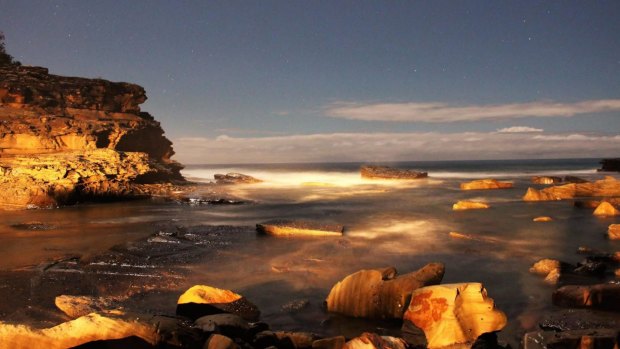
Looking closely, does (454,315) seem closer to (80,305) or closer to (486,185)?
(80,305)

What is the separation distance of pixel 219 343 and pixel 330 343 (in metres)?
1.41

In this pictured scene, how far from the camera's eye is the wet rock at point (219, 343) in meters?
4.54

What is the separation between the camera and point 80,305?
22.4 feet

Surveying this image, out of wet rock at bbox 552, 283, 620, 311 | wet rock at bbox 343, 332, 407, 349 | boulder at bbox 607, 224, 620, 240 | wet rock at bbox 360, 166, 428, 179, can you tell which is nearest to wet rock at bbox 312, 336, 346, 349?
wet rock at bbox 343, 332, 407, 349

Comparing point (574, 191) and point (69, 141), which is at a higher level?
point (69, 141)

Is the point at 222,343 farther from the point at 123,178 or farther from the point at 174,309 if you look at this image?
the point at 123,178

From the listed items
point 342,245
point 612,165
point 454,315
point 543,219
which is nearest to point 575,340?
point 454,315

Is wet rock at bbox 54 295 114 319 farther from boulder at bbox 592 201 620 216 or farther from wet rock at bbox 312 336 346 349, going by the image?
boulder at bbox 592 201 620 216

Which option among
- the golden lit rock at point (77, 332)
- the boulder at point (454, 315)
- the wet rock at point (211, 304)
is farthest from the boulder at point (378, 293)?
the golden lit rock at point (77, 332)

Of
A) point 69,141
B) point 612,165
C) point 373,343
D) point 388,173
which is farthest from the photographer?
point 612,165

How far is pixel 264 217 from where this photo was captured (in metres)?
20.3

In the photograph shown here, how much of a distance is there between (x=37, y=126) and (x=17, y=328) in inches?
1159

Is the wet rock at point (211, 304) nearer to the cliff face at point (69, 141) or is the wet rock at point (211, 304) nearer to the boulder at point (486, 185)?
the cliff face at point (69, 141)

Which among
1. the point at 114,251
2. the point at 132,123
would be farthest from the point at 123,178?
the point at 114,251
